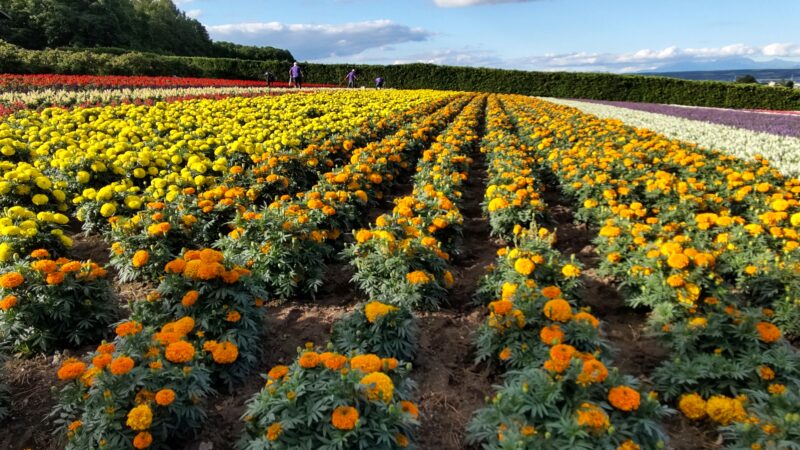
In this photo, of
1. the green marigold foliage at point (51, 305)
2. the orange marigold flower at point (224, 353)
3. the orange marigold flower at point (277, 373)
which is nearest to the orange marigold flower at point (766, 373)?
the orange marigold flower at point (277, 373)

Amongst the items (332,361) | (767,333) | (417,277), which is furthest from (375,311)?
(767,333)

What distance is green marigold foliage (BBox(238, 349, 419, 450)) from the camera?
2.44 meters

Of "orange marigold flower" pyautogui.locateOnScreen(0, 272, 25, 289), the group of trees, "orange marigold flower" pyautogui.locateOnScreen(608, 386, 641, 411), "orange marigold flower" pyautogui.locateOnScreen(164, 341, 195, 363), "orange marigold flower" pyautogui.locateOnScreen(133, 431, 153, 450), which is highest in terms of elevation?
the group of trees

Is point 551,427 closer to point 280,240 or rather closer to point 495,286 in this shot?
point 495,286

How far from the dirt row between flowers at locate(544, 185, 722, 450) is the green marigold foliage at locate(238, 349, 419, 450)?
6.46ft

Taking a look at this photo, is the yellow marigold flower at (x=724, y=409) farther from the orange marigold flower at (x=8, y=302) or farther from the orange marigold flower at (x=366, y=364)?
the orange marigold flower at (x=8, y=302)

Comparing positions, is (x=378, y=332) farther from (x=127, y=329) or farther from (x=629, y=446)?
(x=629, y=446)

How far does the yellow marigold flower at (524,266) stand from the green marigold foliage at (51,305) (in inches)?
139

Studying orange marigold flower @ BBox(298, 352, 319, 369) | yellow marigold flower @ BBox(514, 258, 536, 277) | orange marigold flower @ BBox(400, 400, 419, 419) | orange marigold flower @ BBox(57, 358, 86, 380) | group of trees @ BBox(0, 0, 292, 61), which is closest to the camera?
orange marigold flower @ BBox(400, 400, 419, 419)

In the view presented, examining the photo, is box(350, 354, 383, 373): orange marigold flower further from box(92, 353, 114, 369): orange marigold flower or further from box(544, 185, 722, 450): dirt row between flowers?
box(544, 185, 722, 450): dirt row between flowers

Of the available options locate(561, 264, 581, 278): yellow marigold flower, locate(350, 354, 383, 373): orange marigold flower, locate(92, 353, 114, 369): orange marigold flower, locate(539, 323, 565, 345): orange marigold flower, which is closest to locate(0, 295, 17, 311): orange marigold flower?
locate(92, 353, 114, 369): orange marigold flower

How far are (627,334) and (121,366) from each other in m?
4.13

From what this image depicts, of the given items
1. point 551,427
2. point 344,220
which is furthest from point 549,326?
point 344,220

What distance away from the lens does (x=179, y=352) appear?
2.88 metres
